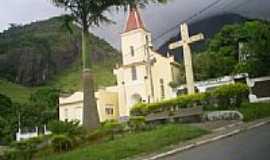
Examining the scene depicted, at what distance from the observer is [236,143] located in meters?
14.5

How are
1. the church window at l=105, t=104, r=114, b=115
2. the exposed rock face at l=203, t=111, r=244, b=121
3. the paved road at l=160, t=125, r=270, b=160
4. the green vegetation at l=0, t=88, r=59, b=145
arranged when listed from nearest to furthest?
the paved road at l=160, t=125, r=270, b=160, the exposed rock face at l=203, t=111, r=244, b=121, the green vegetation at l=0, t=88, r=59, b=145, the church window at l=105, t=104, r=114, b=115

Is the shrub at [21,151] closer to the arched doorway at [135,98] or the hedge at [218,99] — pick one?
the hedge at [218,99]

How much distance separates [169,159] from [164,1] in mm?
12897

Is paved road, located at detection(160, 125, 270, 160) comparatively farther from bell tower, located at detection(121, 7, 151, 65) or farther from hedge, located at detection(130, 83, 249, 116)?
bell tower, located at detection(121, 7, 151, 65)

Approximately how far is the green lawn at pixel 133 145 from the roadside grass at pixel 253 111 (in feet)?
13.3

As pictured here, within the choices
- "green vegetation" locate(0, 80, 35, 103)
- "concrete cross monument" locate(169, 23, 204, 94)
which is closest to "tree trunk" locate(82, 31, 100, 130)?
"concrete cross monument" locate(169, 23, 204, 94)

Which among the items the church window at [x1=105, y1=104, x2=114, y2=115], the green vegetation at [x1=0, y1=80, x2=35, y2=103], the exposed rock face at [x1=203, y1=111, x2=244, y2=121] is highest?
the green vegetation at [x1=0, y1=80, x2=35, y2=103]

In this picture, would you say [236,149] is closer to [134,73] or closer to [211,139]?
[211,139]

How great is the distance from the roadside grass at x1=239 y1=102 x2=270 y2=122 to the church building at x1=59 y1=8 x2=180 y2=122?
85.1 feet

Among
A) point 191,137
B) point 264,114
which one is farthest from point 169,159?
point 264,114

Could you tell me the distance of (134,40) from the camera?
53812 mm

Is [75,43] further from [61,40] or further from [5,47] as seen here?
[5,47]

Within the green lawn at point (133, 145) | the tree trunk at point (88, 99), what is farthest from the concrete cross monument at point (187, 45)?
the green lawn at point (133, 145)

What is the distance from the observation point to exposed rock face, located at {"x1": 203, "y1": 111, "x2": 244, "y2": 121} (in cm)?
2178
